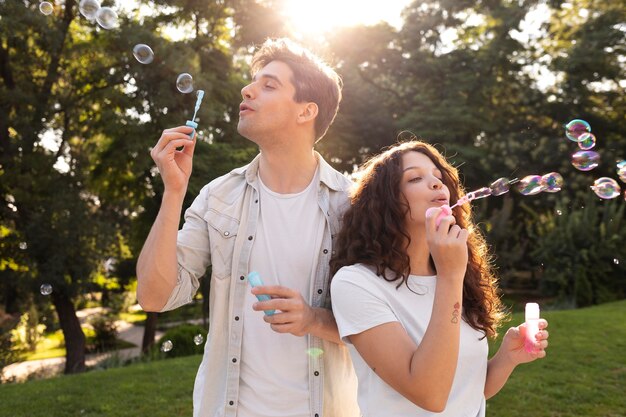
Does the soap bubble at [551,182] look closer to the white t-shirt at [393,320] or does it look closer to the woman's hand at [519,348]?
the woman's hand at [519,348]

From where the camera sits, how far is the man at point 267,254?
2326 mm

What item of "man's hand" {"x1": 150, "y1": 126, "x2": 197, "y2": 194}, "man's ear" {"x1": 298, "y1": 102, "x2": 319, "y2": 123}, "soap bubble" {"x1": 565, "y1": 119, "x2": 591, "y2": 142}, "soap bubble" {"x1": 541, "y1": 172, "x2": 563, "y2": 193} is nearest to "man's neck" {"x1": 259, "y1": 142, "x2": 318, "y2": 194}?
"man's ear" {"x1": 298, "y1": 102, "x2": 319, "y2": 123}

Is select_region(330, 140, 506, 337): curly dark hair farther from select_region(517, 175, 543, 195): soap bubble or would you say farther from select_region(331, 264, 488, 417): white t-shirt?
select_region(517, 175, 543, 195): soap bubble

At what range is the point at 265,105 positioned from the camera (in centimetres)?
261

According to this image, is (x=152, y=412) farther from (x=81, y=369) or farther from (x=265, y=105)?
(x=81, y=369)

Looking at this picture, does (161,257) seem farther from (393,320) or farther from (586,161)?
(586,161)

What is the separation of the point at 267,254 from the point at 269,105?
599 millimetres

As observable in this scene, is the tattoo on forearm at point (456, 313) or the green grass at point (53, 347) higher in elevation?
the tattoo on forearm at point (456, 313)

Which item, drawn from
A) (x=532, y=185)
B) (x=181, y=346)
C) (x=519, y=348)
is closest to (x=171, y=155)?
(x=519, y=348)

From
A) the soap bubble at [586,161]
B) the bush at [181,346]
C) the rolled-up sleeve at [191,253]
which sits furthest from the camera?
the bush at [181,346]

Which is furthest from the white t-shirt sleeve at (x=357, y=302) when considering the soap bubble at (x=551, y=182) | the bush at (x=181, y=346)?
the bush at (x=181, y=346)

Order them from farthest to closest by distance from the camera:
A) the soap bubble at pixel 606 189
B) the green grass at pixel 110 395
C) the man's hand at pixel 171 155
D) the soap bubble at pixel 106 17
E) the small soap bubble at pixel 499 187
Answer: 1. the green grass at pixel 110 395
2. the soap bubble at pixel 106 17
3. the soap bubble at pixel 606 189
4. the small soap bubble at pixel 499 187
5. the man's hand at pixel 171 155

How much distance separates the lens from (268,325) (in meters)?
2.47

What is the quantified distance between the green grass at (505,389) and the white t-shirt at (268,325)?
461 centimetres
